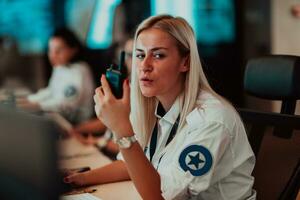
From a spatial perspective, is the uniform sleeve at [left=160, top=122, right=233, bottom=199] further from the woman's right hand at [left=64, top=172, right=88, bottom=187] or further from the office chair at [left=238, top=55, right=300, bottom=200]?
the woman's right hand at [left=64, top=172, right=88, bottom=187]

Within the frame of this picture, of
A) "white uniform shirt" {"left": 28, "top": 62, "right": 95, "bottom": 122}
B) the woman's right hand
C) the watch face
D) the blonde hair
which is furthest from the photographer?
"white uniform shirt" {"left": 28, "top": 62, "right": 95, "bottom": 122}

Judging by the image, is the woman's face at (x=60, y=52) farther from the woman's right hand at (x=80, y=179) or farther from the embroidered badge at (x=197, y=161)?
the embroidered badge at (x=197, y=161)

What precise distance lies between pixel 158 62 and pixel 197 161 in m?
0.35

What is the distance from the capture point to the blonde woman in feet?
4.60

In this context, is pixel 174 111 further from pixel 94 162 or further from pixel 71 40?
pixel 71 40

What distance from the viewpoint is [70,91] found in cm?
371

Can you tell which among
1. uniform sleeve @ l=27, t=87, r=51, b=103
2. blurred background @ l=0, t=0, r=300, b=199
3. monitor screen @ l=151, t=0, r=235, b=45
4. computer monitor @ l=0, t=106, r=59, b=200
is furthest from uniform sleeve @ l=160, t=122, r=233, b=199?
monitor screen @ l=151, t=0, r=235, b=45

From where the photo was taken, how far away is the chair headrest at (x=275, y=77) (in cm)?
163

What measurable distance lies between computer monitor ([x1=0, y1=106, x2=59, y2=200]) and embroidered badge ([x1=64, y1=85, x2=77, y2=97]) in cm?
291

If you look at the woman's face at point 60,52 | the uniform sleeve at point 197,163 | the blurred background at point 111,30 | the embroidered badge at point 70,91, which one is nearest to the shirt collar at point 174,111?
the uniform sleeve at point 197,163

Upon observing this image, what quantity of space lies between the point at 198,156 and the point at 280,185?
348mm

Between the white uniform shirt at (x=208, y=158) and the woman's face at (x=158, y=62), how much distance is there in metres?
0.12

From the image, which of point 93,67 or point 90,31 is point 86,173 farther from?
point 90,31

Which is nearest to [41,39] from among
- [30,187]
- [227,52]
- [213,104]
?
[227,52]
